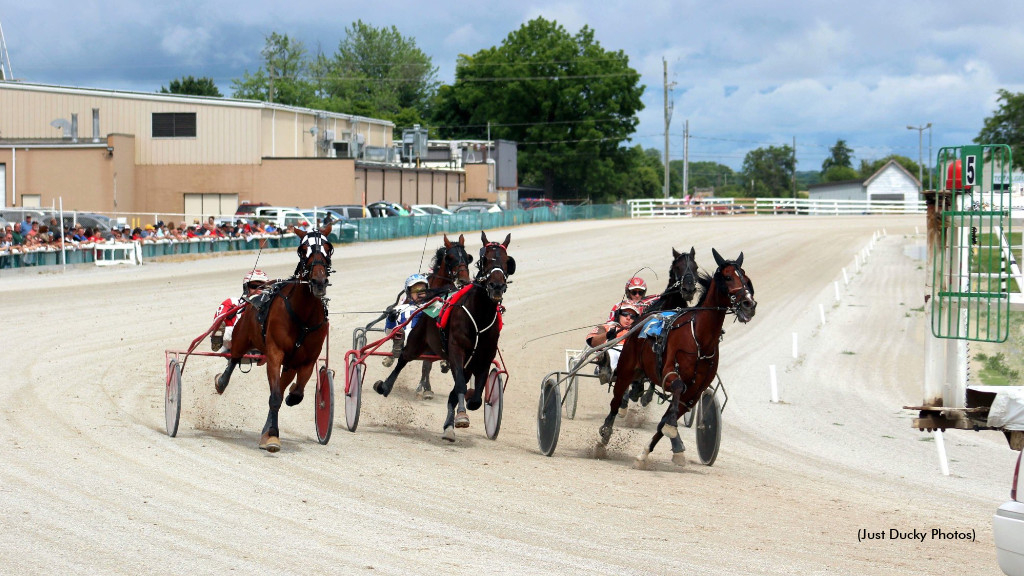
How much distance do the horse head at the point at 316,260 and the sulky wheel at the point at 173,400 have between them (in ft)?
5.42

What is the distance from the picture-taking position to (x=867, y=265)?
36.2m

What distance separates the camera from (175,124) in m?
48.7

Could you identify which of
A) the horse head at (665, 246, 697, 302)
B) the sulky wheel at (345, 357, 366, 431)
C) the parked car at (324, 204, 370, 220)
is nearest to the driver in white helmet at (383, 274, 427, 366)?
the sulky wheel at (345, 357, 366, 431)

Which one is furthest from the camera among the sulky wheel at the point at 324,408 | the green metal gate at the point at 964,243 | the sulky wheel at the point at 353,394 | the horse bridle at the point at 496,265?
the sulky wheel at the point at 353,394

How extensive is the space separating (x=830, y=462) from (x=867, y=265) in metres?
26.3

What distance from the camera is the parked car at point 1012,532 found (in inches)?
198

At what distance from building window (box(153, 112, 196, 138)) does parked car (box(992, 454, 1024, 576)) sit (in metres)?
46.8

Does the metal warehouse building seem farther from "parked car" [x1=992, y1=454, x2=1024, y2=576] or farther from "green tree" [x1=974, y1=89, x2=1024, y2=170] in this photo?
"parked car" [x1=992, y1=454, x2=1024, y2=576]

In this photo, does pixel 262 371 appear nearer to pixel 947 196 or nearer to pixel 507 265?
pixel 507 265

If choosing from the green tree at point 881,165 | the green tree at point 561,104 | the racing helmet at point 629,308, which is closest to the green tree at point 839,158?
the green tree at point 881,165

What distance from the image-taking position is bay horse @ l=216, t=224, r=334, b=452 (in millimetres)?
9875

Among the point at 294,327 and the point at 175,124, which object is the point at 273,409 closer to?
the point at 294,327

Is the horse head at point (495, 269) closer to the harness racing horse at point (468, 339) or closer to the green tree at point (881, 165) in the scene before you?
the harness racing horse at point (468, 339)

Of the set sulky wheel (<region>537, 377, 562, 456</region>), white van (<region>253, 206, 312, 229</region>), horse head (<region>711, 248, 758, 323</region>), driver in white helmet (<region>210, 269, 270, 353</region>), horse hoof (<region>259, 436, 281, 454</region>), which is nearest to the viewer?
horse head (<region>711, 248, 758, 323</region>)
